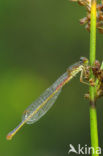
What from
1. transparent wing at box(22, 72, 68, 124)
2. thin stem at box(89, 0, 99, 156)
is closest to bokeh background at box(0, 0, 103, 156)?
transparent wing at box(22, 72, 68, 124)

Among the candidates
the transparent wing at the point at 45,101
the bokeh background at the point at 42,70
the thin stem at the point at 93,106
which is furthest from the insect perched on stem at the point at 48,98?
the bokeh background at the point at 42,70

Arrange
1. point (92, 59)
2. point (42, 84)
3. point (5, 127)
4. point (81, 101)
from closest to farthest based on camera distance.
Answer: point (92, 59), point (5, 127), point (42, 84), point (81, 101)

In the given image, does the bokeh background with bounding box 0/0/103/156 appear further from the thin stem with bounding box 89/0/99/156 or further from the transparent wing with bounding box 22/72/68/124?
the thin stem with bounding box 89/0/99/156

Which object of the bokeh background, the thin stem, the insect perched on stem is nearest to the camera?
the thin stem

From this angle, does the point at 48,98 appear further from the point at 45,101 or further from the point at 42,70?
the point at 42,70

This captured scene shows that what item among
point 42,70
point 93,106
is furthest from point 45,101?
point 42,70

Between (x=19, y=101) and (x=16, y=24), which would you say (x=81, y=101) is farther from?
(x=16, y=24)

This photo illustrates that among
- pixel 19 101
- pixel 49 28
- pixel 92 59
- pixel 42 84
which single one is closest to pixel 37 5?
pixel 49 28

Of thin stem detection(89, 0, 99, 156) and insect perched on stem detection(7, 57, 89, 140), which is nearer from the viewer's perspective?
thin stem detection(89, 0, 99, 156)
